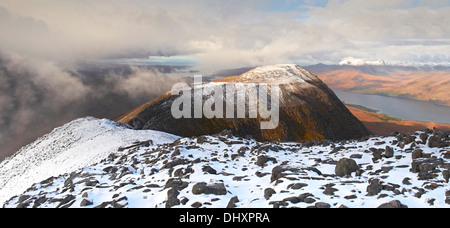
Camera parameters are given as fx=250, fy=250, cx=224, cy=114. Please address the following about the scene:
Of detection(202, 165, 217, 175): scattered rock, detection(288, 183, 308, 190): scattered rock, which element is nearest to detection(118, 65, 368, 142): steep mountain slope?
detection(202, 165, 217, 175): scattered rock

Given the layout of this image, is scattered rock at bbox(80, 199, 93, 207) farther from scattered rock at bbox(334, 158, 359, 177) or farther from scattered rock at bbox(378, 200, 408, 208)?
scattered rock at bbox(334, 158, 359, 177)

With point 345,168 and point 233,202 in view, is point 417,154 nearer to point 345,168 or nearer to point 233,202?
point 345,168

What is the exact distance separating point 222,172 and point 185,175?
7.99 ft

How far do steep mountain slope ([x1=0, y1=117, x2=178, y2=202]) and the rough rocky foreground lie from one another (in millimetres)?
9715

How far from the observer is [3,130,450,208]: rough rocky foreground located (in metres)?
11.1

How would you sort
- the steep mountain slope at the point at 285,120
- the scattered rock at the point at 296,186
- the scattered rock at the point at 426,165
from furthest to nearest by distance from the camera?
the steep mountain slope at the point at 285,120 → the scattered rock at the point at 426,165 → the scattered rock at the point at 296,186

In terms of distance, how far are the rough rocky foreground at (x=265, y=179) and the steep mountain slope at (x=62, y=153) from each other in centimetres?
971

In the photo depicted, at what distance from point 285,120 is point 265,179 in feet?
477

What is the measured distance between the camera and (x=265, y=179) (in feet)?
48.8

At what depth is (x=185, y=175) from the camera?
52.2 ft

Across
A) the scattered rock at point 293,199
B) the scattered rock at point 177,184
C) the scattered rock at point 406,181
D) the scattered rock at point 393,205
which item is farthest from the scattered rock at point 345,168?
the scattered rock at point 177,184

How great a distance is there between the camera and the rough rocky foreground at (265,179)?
36.3 feet

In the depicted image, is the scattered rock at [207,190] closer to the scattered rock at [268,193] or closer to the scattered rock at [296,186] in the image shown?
the scattered rock at [268,193]

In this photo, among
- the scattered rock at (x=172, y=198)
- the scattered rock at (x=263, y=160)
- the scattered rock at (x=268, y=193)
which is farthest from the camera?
the scattered rock at (x=263, y=160)
